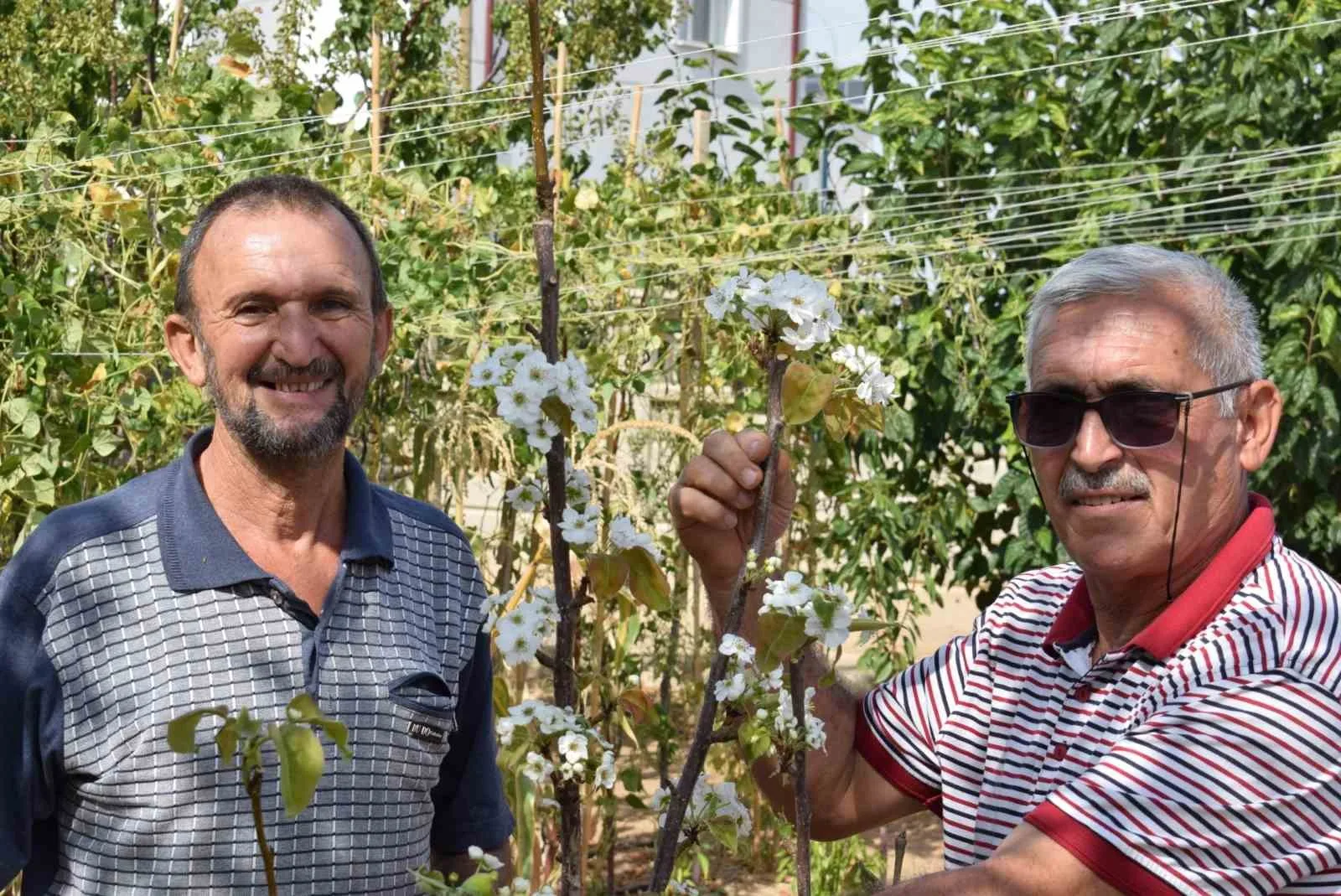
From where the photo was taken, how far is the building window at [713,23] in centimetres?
1688

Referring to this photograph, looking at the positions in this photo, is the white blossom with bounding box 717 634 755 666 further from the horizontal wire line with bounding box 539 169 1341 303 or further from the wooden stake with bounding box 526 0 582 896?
the horizontal wire line with bounding box 539 169 1341 303

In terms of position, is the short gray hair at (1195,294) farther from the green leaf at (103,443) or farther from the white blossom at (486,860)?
the green leaf at (103,443)

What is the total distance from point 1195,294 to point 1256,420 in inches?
6.7

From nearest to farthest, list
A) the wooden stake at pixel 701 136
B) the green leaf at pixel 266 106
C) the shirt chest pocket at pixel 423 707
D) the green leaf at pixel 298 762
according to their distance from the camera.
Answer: the green leaf at pixel 298 762 < the shirt chest pocket at pixel 423 707 < the green leaf at pixel 266 106 < the wooden stake at pixel 701 136

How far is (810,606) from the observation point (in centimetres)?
125

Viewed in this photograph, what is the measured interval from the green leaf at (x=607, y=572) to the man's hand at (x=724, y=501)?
169 millimetres

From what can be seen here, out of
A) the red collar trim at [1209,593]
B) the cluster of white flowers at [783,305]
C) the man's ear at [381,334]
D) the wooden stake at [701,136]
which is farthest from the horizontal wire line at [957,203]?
the cluster of white flowers at [783,305]

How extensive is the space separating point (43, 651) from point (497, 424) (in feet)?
6.45

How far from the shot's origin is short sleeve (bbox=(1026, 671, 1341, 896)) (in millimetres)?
1437

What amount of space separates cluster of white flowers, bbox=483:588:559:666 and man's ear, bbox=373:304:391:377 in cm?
86

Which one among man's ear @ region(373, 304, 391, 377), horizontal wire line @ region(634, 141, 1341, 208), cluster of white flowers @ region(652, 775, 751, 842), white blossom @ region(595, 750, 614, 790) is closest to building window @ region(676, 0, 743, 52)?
horizontal wire line @ region(634, 141, 1341, 208)

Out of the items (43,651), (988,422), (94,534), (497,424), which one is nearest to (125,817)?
(43,651)

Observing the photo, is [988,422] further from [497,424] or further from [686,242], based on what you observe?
[497,424]

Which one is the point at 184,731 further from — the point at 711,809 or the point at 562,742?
the point at 711,809
